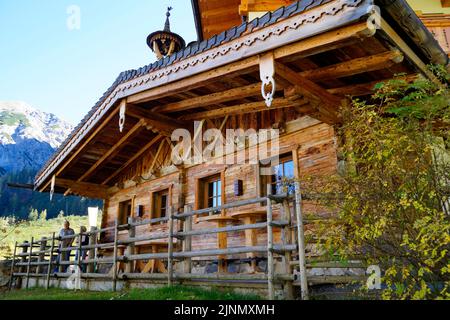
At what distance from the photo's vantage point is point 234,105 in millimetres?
8500

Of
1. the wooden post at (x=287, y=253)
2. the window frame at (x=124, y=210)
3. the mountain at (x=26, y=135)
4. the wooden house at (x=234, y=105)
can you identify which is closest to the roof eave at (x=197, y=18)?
the wooden house at (x=234, y=105)

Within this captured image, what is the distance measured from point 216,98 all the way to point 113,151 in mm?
5023

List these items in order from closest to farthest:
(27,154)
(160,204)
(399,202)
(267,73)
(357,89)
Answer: (399,202)
(267,73)
(357,89)
(160,204)
(27,154)

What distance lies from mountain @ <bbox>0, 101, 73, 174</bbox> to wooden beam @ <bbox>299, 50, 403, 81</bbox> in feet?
279

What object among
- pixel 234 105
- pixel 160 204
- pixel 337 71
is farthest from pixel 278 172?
pixel 160 204

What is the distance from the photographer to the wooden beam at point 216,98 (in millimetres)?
6979

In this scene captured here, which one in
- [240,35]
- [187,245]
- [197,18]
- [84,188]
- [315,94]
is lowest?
[187,245]

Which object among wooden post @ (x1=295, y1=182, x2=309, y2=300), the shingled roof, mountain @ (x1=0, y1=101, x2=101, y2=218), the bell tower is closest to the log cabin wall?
wooden post @ (x1=295, y1=182, x2=309, y2=300)

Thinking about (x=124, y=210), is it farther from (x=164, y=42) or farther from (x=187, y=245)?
(x=187, y=245)

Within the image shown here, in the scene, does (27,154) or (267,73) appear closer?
(267,73)

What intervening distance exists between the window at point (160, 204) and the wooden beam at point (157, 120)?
9.03ft

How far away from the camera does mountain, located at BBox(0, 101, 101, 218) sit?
204 ft

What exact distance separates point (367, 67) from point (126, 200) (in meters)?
9.68
